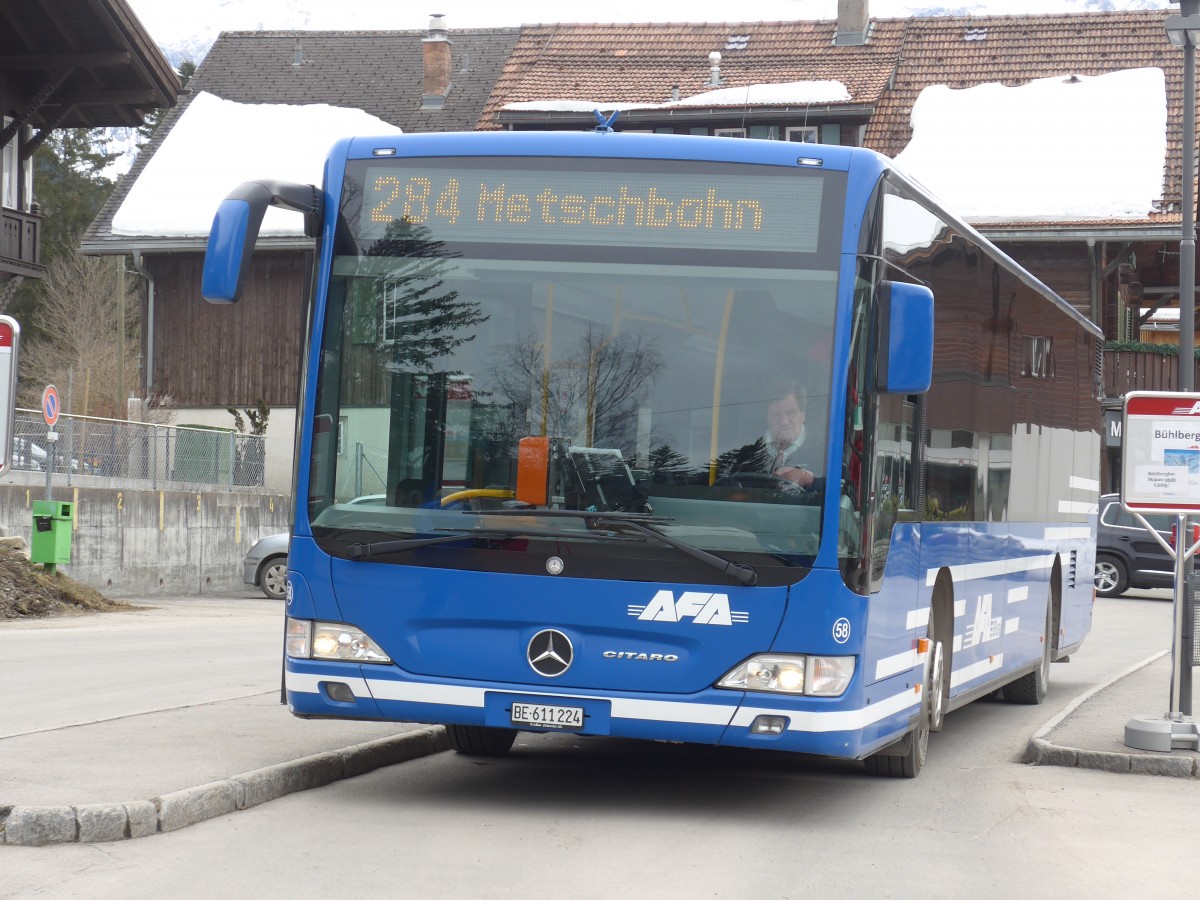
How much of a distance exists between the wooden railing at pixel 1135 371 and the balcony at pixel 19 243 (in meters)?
23.2

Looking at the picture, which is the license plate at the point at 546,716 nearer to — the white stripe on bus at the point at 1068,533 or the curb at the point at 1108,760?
the curb at the point at 1108,760

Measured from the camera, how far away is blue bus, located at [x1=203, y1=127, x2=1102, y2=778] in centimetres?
789

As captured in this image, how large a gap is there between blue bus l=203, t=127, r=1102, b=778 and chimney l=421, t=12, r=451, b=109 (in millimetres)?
43128

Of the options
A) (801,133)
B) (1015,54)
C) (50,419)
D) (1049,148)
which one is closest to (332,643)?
(50,419)

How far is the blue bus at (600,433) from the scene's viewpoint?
7891 millimetres

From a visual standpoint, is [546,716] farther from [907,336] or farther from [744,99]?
[744,99]

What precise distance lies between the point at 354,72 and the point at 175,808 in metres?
47.0

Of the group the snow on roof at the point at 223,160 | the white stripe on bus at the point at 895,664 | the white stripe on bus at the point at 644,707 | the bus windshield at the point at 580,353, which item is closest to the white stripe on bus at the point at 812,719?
the white stripe on bus at the point at 644,707

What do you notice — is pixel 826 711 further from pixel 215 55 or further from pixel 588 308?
pixel 215 55

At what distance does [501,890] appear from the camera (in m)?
6.60

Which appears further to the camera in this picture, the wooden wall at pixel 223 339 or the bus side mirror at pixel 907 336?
the wooden wall at pixel 223 339

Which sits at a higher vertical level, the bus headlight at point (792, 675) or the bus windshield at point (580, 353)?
the bus windshield at point (580, 353)

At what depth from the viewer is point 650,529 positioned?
7910mm

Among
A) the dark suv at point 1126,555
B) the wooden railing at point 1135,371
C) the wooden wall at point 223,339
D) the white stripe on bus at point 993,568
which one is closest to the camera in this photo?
the white stripe on bus at point 993,568
